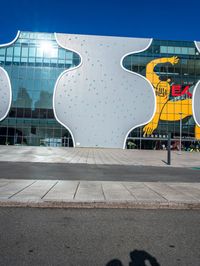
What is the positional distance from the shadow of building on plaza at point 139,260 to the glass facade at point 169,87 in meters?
46.0

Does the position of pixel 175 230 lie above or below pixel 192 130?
below

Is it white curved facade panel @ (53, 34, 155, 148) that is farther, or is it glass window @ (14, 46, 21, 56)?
glass window @ (14, 46, 21, 56)

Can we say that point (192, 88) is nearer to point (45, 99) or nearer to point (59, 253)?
point (45, 99)

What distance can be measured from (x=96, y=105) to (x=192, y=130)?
20763mm

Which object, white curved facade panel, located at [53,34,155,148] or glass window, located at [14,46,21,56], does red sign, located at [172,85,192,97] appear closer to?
white curved facade panel, located at [53,34,155,148]

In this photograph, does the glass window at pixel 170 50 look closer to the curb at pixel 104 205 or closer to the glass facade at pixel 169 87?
the glass facade at pixel 169 87

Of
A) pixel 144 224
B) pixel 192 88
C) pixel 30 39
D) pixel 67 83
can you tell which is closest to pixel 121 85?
pixel 67 83

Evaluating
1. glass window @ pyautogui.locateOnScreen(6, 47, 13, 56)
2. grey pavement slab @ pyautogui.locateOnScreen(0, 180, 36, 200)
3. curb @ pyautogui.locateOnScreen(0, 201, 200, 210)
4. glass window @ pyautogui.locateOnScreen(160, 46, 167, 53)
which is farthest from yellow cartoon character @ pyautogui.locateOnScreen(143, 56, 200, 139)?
curb @ pyautogui.locateOnScreen(0, 201, 200, 210)

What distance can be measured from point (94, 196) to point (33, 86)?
46907 mm

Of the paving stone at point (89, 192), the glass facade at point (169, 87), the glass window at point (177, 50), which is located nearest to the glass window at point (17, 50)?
the glass facade at point (169, 87)

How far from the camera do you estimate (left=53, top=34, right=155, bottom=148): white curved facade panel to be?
1925 inches

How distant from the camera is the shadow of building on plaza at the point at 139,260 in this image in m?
3.69

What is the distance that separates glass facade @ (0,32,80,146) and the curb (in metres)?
42.9

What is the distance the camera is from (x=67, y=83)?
49.4 metres
